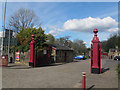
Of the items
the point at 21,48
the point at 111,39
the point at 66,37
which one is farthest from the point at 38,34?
the point at 111,39

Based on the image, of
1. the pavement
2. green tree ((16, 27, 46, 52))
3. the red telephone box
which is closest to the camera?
the pavement

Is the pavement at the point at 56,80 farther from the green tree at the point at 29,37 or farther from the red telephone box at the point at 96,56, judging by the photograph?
the green tree at the point at 29,37

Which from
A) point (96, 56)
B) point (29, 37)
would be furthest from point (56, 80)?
point (29, 37)

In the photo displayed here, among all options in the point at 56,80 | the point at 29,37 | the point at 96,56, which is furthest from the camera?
the point at 29,37

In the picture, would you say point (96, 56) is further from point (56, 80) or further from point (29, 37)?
point (29, 37)

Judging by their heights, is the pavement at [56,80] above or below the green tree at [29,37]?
below

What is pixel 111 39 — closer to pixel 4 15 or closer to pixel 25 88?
pixel 4 15

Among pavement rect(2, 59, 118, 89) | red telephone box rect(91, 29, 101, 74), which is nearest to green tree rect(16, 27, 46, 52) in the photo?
pavement rect(2, 59, 118, 89)

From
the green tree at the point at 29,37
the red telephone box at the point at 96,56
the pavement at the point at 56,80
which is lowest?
the pavement at the point at 56,80

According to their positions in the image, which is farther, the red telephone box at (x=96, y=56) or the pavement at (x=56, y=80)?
the red telephone box at (x=96, y=56)

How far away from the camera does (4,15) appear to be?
1820cm

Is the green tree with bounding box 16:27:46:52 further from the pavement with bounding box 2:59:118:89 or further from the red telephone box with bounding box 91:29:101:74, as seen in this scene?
the red telephone box with bounding box 91:29:101:74

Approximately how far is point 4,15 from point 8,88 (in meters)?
14.7

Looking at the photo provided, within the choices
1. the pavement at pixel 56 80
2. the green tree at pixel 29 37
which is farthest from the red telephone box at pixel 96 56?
the green tree at pixel 29 37
